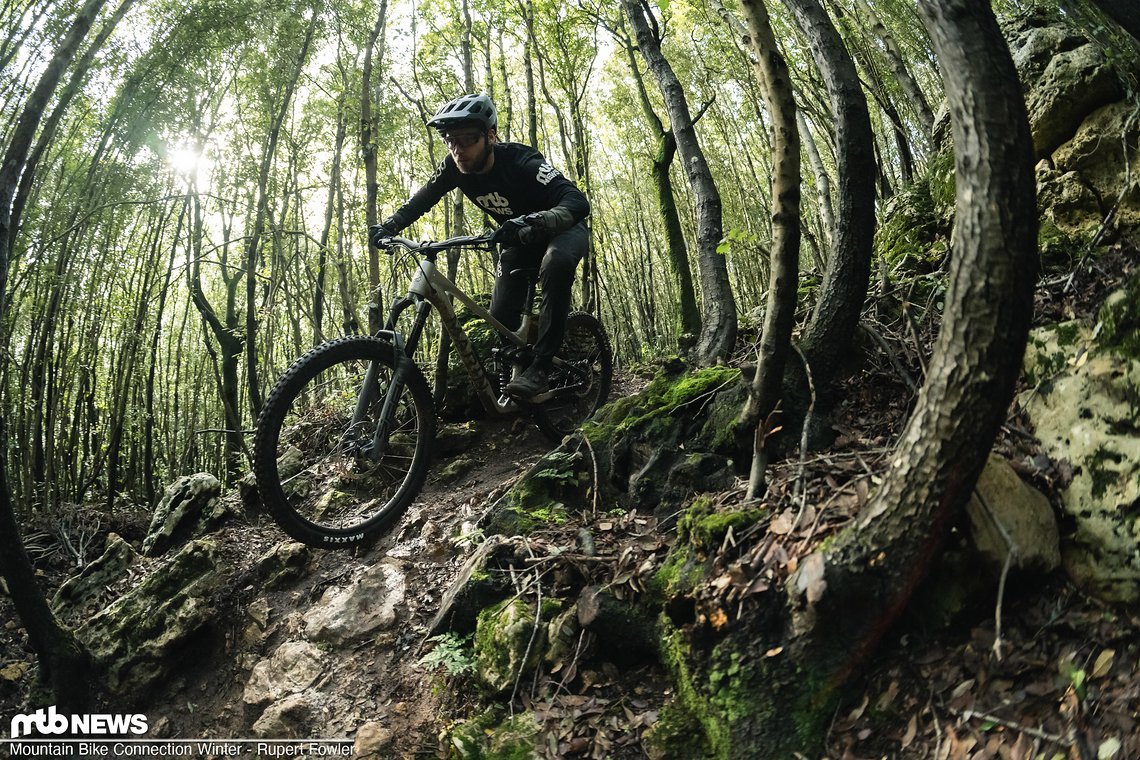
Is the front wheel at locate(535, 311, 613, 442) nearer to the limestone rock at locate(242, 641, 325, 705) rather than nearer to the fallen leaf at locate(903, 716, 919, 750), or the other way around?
the limestone rock at locate(242, 641, 325, 705)

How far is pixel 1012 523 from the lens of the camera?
168cm

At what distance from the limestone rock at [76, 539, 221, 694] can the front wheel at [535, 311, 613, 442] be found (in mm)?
2259

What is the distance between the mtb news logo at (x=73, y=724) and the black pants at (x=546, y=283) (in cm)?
270

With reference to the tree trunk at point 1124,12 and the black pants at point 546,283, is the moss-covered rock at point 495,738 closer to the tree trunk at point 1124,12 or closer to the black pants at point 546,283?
the black pants at point 546,283

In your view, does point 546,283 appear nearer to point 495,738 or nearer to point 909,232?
point 909,232

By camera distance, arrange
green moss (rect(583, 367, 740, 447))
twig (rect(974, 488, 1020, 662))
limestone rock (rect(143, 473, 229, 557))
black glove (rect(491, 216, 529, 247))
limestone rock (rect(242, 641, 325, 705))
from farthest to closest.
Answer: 1. limestone rock (rect(143, 473, 229, 557))
2. black glove (rect(491, 216, 529, 247))
3. green moss (rect(583, 367, 740, 447))
4. limestone rock (rect(242, 641, 325, 705))
5. twig (rect(974, 488, 1020, 662))

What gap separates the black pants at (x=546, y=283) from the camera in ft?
11.9

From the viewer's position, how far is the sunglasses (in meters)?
3.49

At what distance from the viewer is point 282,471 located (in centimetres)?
459

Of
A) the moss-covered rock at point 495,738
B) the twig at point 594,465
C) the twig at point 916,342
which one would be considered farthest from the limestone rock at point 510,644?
the twig at point 916,342

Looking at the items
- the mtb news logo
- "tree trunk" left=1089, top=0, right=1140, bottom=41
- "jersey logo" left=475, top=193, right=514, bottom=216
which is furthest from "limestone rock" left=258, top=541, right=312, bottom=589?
"tree trunk" left=1089, top=0, right=1140, bottom=41

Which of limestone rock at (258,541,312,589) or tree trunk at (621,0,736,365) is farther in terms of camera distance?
tree trunk at (621,0,736,365)

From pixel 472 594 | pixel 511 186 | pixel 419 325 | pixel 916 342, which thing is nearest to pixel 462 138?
pixel 511 186

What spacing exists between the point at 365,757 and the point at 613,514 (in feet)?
4.47
